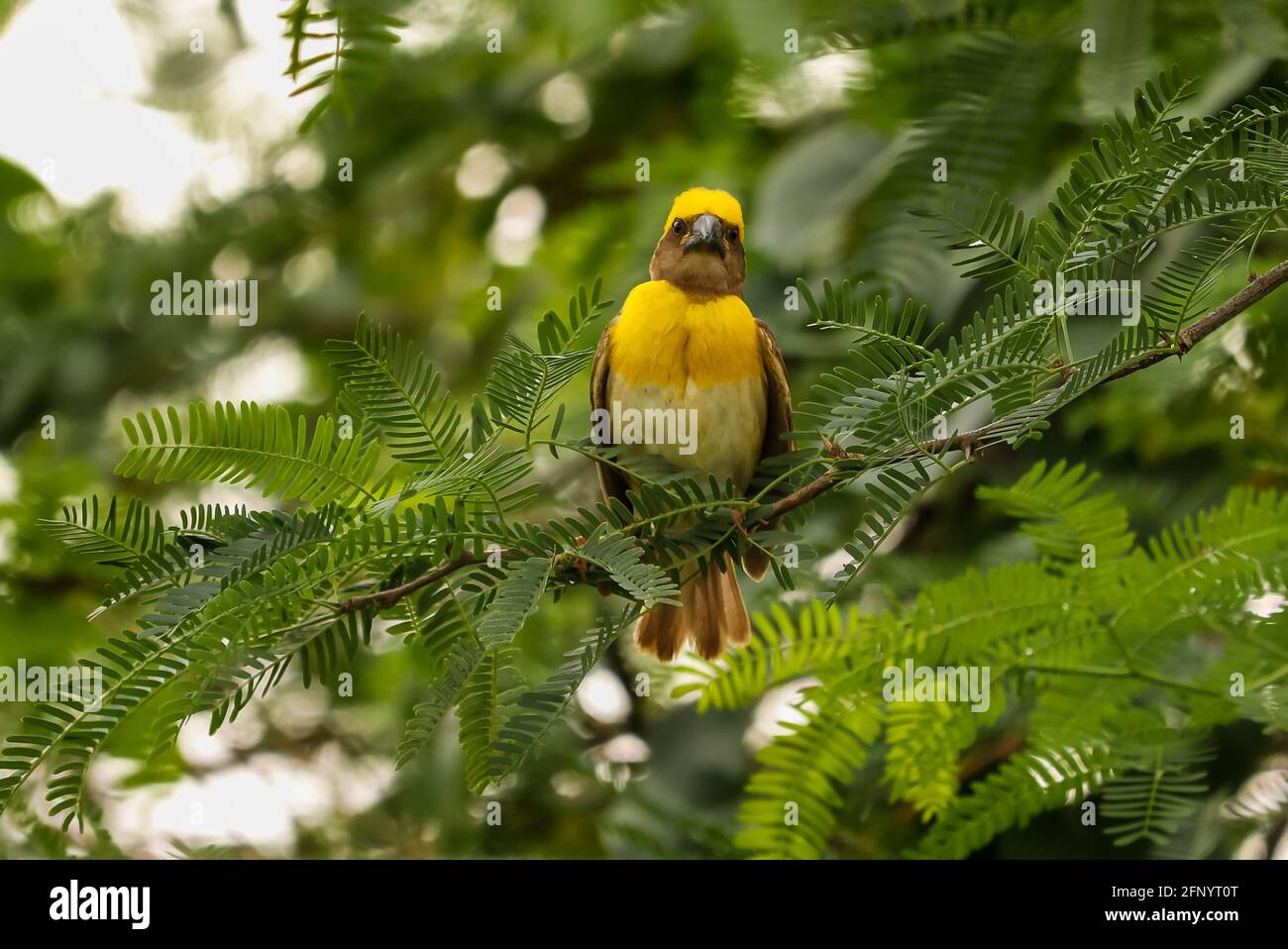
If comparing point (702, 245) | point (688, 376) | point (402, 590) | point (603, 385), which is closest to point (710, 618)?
point (688, 376)

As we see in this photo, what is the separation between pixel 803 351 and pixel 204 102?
9.30ft

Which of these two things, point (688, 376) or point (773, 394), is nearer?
point (688, 376)

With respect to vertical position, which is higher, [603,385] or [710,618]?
[603,385]

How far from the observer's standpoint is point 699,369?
11.3 feet

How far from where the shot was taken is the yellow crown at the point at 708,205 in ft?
11.5

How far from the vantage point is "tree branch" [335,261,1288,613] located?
5.36 feet

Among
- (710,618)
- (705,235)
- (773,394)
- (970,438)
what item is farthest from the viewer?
(773,394)

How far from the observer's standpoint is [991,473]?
444 centimetres

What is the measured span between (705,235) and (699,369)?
37cm

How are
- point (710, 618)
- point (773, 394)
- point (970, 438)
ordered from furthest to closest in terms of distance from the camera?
point (773, 394), point (710, 618), point (970, 438)

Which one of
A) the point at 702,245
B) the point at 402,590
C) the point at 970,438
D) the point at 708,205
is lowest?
the point at 402,590

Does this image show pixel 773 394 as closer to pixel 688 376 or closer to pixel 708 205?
pixel 688 376

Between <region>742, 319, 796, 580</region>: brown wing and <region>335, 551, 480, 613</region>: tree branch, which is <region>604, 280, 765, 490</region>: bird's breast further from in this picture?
<region>335, 551, 480, 613</region>: tree branch

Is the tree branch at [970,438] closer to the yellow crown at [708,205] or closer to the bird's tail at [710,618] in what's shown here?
the bird's tail at [710,618]
